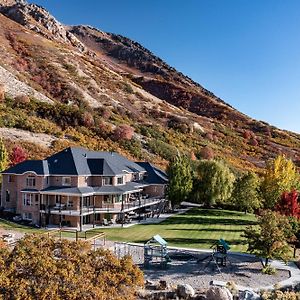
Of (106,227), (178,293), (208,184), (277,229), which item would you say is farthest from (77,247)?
(208,184)

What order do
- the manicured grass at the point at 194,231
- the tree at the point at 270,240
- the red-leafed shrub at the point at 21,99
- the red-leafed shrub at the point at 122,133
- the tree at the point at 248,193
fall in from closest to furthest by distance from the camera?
the tree at the point at 270,240 < the manicured grass at the point at 194,231 < the tree at the point at 248,193 < the red-leafed shrub at the point at 21,99 < the red-leafed shrub at the point at 122,133

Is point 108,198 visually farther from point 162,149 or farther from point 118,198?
point 162,149

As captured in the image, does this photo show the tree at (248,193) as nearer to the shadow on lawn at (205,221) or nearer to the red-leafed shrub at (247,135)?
the shadow on lawn at (205,221)

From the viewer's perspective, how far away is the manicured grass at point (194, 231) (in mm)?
32184

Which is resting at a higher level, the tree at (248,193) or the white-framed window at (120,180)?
the white-framed window at (120,180)

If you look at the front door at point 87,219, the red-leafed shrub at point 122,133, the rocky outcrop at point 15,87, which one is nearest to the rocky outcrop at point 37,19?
the rocky outcrop at point 15,87

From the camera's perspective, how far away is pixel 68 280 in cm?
1259

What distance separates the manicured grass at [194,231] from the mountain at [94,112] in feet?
82.2

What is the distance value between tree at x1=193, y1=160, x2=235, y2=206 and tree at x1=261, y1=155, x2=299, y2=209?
4.63 metres

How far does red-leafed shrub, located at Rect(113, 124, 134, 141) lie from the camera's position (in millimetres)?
73438

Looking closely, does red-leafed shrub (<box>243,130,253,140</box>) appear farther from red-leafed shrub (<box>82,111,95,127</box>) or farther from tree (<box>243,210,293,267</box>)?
tree (<box>243,210,293,267</box>)

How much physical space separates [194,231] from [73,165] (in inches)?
534

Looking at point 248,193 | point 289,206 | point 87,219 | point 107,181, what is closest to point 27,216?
point 87,219

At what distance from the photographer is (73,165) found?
39.8 metres
